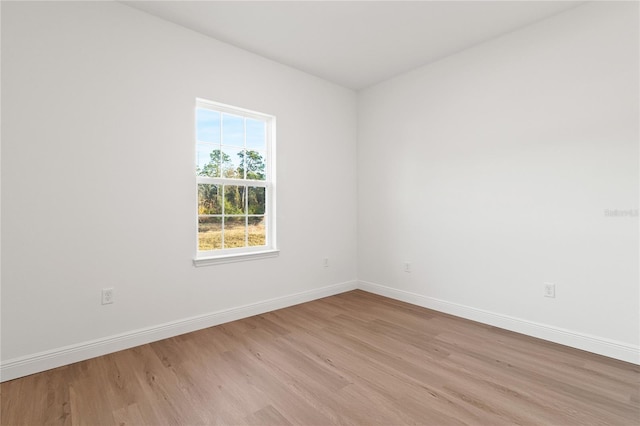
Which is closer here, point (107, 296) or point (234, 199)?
point (107, 296)

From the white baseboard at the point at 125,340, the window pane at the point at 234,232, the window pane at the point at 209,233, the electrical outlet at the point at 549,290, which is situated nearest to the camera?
the white baseboard at the point at 125,340

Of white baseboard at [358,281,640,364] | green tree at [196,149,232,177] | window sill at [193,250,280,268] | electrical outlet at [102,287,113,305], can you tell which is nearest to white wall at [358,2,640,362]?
white baseboard at [358,281,640,364]

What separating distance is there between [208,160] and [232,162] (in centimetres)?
26

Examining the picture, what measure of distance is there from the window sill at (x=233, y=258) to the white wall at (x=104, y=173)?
0.08m

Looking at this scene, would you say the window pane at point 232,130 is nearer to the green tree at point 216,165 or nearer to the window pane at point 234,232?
the green tree at point 216,165

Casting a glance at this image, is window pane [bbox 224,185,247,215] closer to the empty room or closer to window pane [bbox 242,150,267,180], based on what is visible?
the empty room

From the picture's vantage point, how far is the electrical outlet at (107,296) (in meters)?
2.47

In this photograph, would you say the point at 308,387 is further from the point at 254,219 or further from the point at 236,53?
the point at 236,53

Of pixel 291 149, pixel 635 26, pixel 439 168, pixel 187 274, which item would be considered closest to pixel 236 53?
pixel 291 149

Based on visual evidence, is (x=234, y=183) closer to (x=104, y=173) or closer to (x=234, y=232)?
(x=234, y=232)

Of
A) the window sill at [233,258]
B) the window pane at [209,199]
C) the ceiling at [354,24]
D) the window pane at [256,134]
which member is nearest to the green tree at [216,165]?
the window pane at [209,199]

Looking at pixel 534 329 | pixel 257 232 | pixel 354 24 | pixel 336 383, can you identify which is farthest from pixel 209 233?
pixel 534 329

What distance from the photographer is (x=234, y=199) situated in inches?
131

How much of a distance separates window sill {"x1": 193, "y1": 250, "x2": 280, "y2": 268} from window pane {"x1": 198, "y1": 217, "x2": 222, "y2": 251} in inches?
5.9
